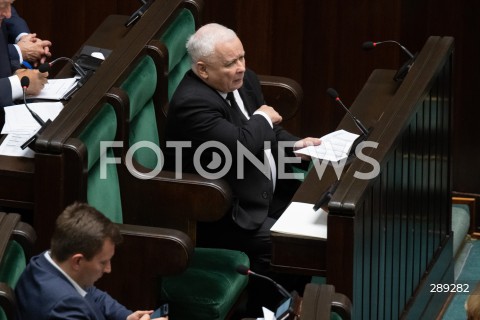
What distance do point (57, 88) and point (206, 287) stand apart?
2.65 feet

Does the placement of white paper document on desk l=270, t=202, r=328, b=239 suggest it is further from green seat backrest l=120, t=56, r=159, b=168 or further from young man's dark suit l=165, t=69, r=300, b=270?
green seat backrest l=120, t=56, r=159, b=168

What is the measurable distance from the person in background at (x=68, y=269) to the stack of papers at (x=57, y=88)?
3.42 ft

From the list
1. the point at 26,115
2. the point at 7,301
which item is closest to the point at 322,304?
the point at 7,301

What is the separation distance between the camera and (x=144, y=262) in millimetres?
3082

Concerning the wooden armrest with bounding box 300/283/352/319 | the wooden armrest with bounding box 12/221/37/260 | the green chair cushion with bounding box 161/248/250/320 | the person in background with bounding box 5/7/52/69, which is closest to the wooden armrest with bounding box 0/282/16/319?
the wooden armrest with bounding box 12/221/37/260

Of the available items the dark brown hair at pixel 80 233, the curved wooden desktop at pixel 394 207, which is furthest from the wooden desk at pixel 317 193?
the dark brown hair at pixel 80 233

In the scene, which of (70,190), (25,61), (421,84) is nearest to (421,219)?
(421,84)

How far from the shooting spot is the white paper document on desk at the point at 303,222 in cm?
306

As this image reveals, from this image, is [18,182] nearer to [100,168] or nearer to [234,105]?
[100,168]

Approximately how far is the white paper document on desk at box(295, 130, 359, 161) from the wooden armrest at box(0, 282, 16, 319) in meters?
1.21

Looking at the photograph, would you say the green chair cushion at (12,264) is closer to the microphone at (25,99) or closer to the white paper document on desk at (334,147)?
the microphone at (25,99)

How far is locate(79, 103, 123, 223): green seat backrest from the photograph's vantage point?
10.3ft

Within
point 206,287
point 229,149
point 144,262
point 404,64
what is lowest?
point 206,287

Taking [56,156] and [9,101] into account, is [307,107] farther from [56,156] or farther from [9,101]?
[56,156]
